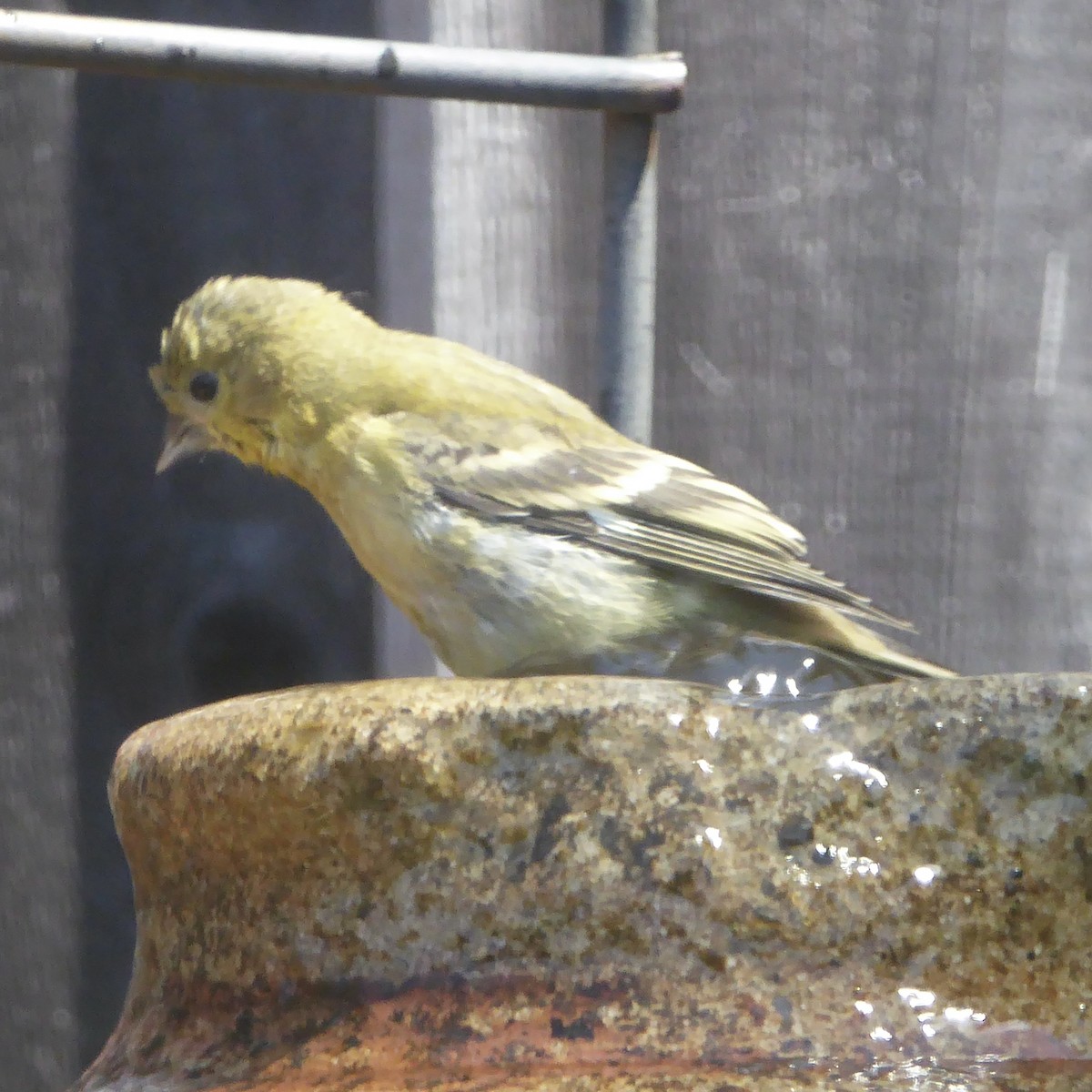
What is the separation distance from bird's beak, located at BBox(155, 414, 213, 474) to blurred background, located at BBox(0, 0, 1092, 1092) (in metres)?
0.15

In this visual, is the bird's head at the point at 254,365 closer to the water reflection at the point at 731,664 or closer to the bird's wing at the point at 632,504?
the bird's wing at the point at 632,504

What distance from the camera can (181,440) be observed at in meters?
3.16

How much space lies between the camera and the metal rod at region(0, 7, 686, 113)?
227cm

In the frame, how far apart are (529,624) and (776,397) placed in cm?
70

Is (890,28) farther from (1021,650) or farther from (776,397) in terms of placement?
(1021,650)

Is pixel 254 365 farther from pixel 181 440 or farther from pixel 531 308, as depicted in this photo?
pixel 531 308

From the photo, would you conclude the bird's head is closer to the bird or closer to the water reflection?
the bird

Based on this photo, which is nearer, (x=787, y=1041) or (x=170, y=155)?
(x=787, y=1041)

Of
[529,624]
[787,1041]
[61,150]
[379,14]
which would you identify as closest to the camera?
[787,1041]

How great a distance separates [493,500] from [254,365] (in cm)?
66

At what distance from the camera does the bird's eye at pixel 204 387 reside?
3.21m

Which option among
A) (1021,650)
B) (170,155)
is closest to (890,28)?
(1021,650)

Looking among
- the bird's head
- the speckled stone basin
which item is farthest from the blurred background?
the speckled stone basin

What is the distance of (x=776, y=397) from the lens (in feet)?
10.3
